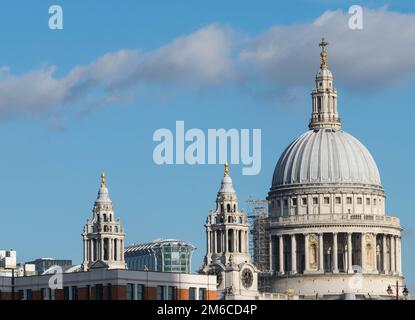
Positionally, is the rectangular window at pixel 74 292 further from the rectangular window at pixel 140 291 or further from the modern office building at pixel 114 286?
the rectangular window at pixel 140 291

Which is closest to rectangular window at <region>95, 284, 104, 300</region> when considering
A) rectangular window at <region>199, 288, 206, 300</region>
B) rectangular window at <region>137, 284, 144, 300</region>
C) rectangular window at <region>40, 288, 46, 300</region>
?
rectangular window at <region>137, 284, 144, 300</region>

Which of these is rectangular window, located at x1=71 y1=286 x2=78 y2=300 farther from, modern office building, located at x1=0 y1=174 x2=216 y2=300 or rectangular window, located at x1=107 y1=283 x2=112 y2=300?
rectangular window, located at x1=107 y1=283 x2=112 y2=300

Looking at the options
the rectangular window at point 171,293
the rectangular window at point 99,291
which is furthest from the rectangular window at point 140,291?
the rectangular window at point 171,293

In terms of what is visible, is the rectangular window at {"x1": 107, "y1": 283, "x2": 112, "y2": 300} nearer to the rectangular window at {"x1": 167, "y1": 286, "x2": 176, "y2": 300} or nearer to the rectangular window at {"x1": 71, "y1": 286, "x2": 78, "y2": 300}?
the rectangular window at {"x1": 71, "y1": 286, "x2": 78, "y2": 300}

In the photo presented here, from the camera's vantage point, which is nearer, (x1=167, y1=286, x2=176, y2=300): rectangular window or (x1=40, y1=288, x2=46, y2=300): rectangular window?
(x1=167, y1=286, x2=176, y2=300): rectangular window

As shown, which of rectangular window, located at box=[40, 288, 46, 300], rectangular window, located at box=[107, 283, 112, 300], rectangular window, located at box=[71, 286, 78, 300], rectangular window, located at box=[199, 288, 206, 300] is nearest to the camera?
rectangular window, located at box=[107, 283, 112, 300]

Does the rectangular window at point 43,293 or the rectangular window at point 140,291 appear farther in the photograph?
the rectangular window at point 43,293

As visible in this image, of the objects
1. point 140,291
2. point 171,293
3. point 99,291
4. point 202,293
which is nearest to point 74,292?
point 99,291

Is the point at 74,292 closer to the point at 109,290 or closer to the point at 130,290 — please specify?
the point at 109,290

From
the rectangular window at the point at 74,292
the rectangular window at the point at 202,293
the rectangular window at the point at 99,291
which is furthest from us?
the rectangular window at the point at 202,293

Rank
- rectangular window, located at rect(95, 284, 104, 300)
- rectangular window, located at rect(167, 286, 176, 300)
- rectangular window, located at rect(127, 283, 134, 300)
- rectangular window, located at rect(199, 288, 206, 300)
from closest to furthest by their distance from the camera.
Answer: rectangular window, located at rect(127, 283, 134, 300) → rectangular window, located at rect(95, 284, 104, 300) → rectangular window, located at rect(167, 286, 176, 300) → rectangular window, located at rect(199, 288, 206, 300)
